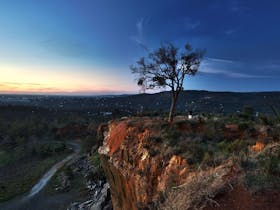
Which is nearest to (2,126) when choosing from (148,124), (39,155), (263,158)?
(39,155)

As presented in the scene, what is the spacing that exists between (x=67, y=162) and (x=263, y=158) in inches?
1595

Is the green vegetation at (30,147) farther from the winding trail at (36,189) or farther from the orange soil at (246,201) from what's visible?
the orange soil at (246,201)

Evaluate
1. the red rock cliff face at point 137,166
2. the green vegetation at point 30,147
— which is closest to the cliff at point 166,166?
the red rock cliff face at point 137,166

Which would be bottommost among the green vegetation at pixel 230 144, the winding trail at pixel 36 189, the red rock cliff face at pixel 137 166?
the winding trail at pixel 36 189

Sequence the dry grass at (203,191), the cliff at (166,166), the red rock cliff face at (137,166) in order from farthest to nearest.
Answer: the red rock cliff face at (137,166)
the cliff at (166,166)
the dry grass at (203,191)

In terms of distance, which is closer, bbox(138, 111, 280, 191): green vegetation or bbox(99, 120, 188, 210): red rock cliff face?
bbox(138, 111, 280, 191): green vegetation

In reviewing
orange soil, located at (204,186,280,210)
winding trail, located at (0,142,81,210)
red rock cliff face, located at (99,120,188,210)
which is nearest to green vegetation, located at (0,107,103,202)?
winding trail, located at (0,142,81,210)

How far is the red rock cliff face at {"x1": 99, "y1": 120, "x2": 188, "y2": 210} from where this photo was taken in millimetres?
10250

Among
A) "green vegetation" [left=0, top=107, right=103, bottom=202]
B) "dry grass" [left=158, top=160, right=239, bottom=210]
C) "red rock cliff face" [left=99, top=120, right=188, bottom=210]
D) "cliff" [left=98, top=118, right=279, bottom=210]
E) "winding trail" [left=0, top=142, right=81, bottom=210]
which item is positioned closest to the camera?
"dry grass" [left=158, top=160, right=239, bottom=210]

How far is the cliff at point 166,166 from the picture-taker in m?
5.36

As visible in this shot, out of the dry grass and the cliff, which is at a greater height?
the dry grass

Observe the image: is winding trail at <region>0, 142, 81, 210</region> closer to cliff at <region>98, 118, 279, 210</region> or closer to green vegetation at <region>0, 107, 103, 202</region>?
green vegetation at <region>0, 107, 103, 202</region>

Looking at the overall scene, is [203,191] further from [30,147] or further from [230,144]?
[30,147]

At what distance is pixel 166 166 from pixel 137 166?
2110 mm
